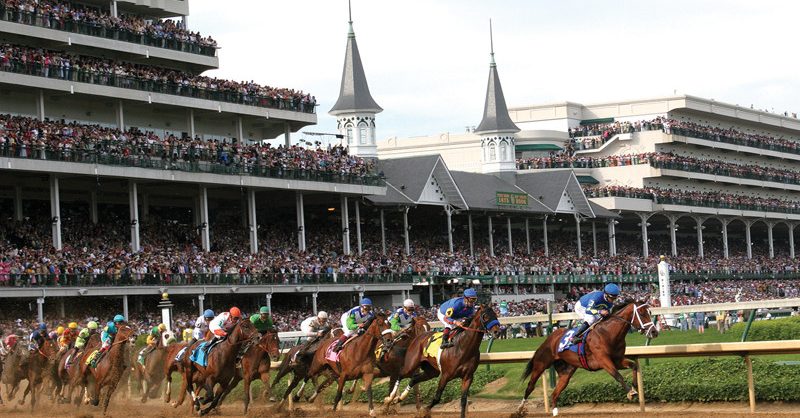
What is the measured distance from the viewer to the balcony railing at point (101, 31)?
4416cm

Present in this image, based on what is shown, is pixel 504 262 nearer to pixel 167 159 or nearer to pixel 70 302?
pixel 167 159

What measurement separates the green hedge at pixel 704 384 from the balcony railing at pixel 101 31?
29195 mm

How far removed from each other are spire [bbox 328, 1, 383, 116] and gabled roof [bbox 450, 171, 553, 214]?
5592 mm

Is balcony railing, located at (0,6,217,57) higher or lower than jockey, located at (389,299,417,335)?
higher

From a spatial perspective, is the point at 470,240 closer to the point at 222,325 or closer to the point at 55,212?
the point at 55,212

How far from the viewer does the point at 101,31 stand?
46.8 metres

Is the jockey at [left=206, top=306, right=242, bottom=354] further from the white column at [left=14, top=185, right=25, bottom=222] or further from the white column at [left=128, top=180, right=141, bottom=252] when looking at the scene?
the white column at [left=14, top=185, right=25, bottom=222]

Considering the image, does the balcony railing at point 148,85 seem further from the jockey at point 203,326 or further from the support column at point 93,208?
the jockey at point 203,326

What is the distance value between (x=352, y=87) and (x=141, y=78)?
64.3 ft

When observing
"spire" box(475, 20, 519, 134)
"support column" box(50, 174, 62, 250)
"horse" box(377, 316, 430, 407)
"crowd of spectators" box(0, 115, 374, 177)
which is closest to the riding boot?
"horse" box(377, 316, 430, 407)

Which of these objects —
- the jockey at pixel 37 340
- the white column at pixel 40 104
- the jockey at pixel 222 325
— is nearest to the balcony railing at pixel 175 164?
the white column at pixel 40 104

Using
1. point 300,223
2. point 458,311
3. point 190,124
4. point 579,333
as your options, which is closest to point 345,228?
point 300,223

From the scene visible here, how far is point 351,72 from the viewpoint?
6544 cm

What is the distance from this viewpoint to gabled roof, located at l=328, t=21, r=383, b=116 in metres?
65.6
